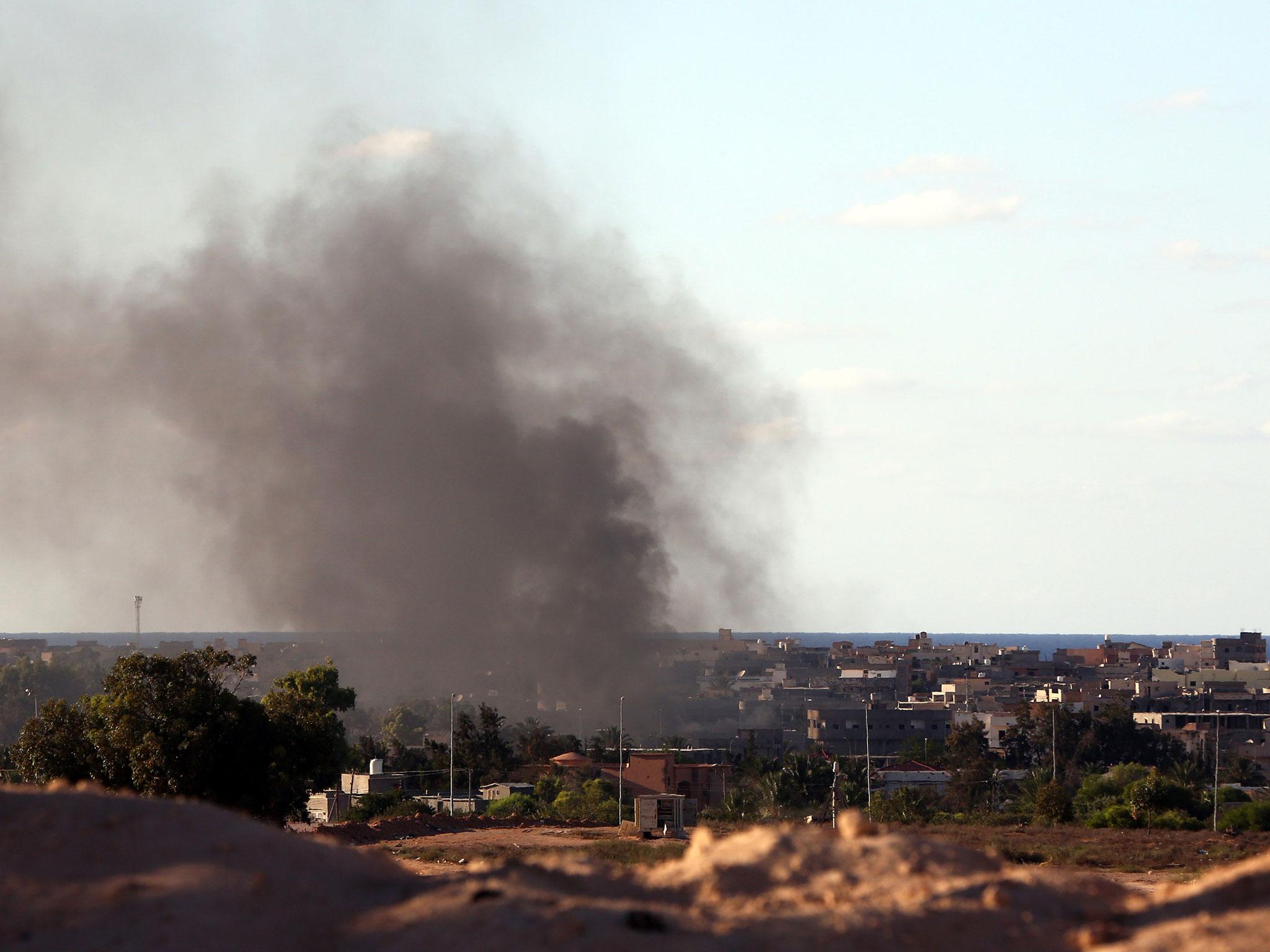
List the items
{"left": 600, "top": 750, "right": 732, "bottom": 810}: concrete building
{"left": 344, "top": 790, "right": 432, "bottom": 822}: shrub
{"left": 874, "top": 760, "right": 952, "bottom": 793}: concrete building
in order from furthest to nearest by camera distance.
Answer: {"left": 874, "top": 760, "right": 952, "bottom": 793}: concrete building
{"left": 600, "top": 750, "right": 732, "bottom": 810}: concrete building
{"left": 344, "top": 790, "right": 432, "bottom": 822}: shrub

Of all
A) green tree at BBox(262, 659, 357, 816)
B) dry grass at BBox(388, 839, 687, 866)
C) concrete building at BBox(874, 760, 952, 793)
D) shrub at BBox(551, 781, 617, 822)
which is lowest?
concrete building at BBox(874, 760, 952, 793)

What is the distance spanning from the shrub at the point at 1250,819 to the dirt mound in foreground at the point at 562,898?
2855 centimetres

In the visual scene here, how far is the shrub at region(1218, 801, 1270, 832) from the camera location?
35969 millimetres

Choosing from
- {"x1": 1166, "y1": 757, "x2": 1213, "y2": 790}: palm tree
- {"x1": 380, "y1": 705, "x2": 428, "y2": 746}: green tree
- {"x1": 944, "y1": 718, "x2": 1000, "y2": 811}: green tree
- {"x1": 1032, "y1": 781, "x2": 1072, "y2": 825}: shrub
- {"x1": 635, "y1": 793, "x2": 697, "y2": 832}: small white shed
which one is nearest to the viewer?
{"x1": 635, "y1": 793, "x2": 697, "y2": 832}: small white shed

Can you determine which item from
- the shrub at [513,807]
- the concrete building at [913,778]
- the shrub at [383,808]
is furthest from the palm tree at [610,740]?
the shrub at [383,808]

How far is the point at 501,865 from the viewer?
1029cm

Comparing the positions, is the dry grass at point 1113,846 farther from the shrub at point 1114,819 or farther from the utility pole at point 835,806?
the utility pole at point 835,806

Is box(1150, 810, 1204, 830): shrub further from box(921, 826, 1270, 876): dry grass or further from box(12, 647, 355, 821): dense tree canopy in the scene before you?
box(12, 647, 355, 821): dense tree canopy

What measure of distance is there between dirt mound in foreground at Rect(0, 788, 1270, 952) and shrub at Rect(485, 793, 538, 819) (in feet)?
114

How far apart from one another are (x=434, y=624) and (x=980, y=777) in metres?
99.1

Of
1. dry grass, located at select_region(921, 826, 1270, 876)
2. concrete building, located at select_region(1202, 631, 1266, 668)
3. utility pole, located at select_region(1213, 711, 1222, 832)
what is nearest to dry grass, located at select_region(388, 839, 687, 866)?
→ dry grass, located at select_region(921, 826, 1270, 876)

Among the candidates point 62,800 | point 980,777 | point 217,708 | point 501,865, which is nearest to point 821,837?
point 501,865

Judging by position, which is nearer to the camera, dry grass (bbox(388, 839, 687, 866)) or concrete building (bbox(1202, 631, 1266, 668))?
dry grass (bbox(388, 839, 687, 866))

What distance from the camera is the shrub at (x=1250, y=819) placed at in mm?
35969
